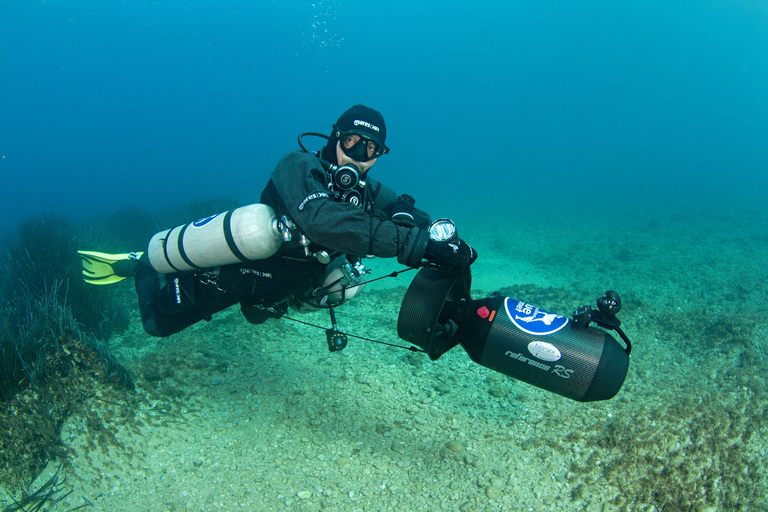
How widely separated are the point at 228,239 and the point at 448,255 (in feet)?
5.52

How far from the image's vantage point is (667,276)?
8000mm

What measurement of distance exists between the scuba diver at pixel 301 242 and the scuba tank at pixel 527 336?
290 mm

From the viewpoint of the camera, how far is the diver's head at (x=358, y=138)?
320cm

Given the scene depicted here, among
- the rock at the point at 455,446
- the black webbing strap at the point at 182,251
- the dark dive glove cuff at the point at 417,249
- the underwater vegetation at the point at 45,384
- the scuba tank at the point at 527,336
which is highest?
the dark dive glove cuff at the point at 417,249

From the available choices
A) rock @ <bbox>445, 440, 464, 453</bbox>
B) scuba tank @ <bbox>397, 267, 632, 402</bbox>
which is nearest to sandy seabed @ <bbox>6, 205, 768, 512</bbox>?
rock @ <bbox>445, 440, 464, 453</bbox>

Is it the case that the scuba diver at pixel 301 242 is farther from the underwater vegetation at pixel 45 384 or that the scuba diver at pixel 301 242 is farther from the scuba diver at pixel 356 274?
the underwater vegetation at pixel 45 384

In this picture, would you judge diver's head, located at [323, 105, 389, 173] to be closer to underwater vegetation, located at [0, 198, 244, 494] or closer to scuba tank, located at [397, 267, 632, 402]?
scuba tank, located at [397, 267, 632, 402]

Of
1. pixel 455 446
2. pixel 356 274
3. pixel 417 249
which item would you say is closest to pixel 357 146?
pixel 356 274

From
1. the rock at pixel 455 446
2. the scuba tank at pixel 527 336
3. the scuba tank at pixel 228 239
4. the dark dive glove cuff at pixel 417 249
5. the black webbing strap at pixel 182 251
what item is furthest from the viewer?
the black webbing strap at pixel 182 251

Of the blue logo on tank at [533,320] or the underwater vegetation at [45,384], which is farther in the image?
the underwater vegetation at [45,384]

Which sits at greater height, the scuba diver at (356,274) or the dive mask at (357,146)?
the dive mask at (357,146)

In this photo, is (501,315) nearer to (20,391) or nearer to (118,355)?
(20,391)

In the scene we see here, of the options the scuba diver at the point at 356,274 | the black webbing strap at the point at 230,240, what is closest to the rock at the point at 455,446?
the scuba diver at the point at 356,274

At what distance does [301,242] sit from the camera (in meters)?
2.91
